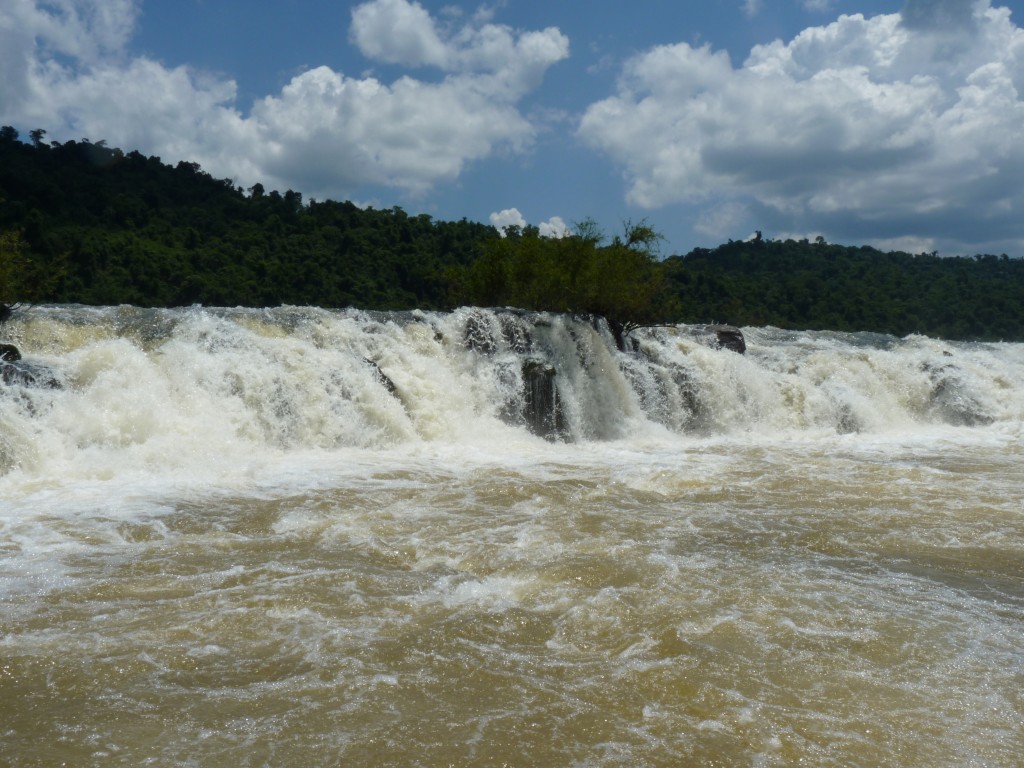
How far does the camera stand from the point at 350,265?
3738 cm

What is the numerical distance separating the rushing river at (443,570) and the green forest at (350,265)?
4502mm

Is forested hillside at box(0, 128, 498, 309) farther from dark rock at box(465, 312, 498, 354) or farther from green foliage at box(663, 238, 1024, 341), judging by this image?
dark rock at box(465, 312, 498, 354)

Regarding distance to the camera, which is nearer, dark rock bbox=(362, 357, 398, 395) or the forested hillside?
dark rock bbox=(362, 357, 398, 395)

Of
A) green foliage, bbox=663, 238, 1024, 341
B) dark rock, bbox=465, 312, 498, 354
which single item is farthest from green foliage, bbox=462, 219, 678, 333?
green foliage, bbox=663, 238, 1024, 341

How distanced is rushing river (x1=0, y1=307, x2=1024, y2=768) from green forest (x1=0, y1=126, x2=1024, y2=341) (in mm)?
4502

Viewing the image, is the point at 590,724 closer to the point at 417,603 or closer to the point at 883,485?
the point at 417,603

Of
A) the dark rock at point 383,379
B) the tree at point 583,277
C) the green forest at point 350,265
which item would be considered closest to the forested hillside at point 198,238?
the green forest at point 350,265

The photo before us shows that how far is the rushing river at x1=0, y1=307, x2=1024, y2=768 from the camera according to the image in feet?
11.7

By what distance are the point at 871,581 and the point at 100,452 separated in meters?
7.92

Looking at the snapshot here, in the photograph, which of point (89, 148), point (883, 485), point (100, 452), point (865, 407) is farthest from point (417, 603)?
point (89, 148)

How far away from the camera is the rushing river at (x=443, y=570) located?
11.7ft

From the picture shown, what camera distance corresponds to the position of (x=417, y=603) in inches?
202

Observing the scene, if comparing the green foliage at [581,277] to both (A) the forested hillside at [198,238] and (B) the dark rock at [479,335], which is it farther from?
(A) the forested hillside at [198,238]

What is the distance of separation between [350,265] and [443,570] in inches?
1298
